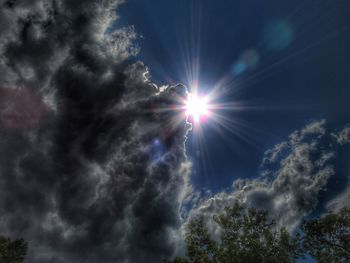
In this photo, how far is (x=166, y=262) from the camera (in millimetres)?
35344

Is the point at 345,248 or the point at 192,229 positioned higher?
the point at 192,229

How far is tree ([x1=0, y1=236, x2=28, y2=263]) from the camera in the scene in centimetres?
4297

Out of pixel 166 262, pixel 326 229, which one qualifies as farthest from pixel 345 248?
pixel 166 262

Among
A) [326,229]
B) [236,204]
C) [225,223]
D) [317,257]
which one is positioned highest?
[236,204]

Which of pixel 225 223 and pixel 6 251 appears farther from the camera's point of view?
pixel 6 251

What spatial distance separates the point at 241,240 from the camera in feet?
114

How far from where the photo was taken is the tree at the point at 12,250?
42969 mm

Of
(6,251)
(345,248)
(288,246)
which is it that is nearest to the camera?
(345,248)

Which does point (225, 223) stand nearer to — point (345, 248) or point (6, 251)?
point (345, 248)

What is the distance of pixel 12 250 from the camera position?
43438 mm

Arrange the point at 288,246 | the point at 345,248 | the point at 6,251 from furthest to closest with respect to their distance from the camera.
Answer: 1. the point at 6,251
2. the point at 288,246
3. the point at 345,248

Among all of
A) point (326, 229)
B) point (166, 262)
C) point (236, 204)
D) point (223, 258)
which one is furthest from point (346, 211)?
point (166, 262)

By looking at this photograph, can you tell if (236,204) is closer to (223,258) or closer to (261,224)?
(261,224)

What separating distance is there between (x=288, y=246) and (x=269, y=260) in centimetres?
356
